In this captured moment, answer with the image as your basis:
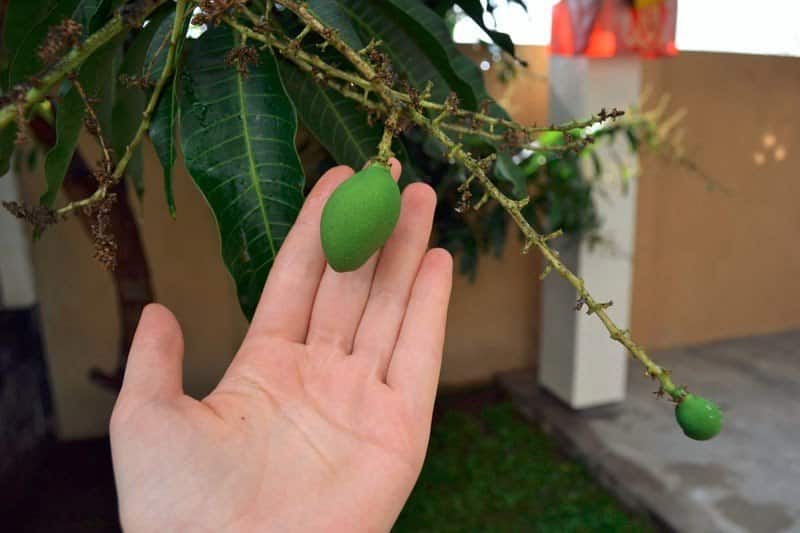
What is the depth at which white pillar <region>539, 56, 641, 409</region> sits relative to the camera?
2777mm

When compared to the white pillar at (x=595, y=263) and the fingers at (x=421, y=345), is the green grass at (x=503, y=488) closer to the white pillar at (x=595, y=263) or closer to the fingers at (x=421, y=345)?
the white pillar at (x=595, y=263)

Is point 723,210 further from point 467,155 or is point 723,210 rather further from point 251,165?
point 251,165

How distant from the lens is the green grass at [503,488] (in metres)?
2.53

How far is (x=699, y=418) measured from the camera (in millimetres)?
683

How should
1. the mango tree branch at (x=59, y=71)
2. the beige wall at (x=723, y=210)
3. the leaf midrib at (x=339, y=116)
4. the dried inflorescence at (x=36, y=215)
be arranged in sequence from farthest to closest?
the beige wall at (x=723, y=210), the leaf midrib at (x=339, y=116), the dried inflorescence at (x=36, y=215), the mango tree branch at (x=59, y=71)

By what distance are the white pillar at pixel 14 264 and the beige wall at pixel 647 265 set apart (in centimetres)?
9

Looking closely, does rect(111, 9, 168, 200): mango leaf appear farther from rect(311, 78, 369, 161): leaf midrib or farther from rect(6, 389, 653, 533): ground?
rect(6, 389, 653, 533): ground

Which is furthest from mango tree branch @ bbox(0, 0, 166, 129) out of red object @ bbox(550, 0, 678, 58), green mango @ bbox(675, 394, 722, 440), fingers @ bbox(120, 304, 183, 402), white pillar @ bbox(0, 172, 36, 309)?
white pillar @ bbox(0, 172, 36, 309)

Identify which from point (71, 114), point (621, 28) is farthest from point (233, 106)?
point (621, 28)

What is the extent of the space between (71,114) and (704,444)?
3080 mm

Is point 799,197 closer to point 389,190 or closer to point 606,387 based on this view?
point 606,387

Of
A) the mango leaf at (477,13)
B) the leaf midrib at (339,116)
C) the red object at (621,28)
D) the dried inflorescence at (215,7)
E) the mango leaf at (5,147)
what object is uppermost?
the red object at (621,28)

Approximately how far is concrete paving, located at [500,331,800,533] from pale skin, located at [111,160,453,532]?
196 centimetres

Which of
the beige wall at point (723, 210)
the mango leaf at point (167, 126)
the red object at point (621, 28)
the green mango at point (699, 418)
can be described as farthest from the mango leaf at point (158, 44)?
the beige wall at point (723, 210)
